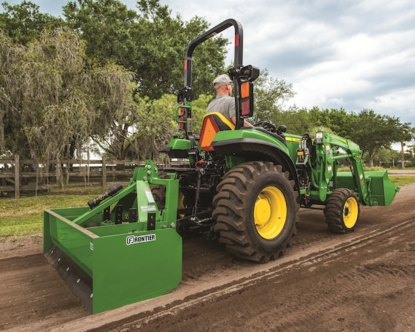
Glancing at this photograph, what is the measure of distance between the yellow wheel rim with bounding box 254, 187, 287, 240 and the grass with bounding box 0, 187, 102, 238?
3862mm

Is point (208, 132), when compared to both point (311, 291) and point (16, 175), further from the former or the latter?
point (16, 175)

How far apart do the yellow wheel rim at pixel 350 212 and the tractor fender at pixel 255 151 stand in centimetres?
132

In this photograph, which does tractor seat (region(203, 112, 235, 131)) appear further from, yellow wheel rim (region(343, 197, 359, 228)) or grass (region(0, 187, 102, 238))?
grass (region(0, 187, 102, 238))

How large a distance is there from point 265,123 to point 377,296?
7.82ft

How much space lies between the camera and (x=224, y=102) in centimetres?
362

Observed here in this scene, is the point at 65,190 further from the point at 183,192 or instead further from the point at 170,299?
the point at 170,299

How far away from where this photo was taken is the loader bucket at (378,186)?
5724 mm

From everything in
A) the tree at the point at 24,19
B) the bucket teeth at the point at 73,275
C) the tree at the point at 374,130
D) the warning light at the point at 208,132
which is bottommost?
the bucket teeth at the point at 73,275

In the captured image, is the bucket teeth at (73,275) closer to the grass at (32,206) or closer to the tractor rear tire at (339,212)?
the grass at (32,206)

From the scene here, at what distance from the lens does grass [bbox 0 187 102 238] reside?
5.20 metres

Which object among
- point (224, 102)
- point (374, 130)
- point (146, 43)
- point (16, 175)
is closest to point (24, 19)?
point (146, 43)

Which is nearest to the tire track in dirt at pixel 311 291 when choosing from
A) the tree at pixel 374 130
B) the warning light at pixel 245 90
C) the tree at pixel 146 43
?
the warning light at pixel 245 90

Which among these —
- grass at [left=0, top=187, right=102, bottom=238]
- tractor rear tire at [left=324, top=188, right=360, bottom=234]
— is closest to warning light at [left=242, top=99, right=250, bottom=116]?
tractor rear tire at [left=324, top=188, right=360, bottom=234]

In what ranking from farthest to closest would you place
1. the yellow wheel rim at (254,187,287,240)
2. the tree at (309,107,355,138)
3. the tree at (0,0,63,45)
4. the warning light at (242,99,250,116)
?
1. the tree at (309,107,355,138)
2. the tree at (0,0,63,45)
3. the yellow wheel rim at (254,187,287,240)
4. the warning light at (242,99,250,116)
